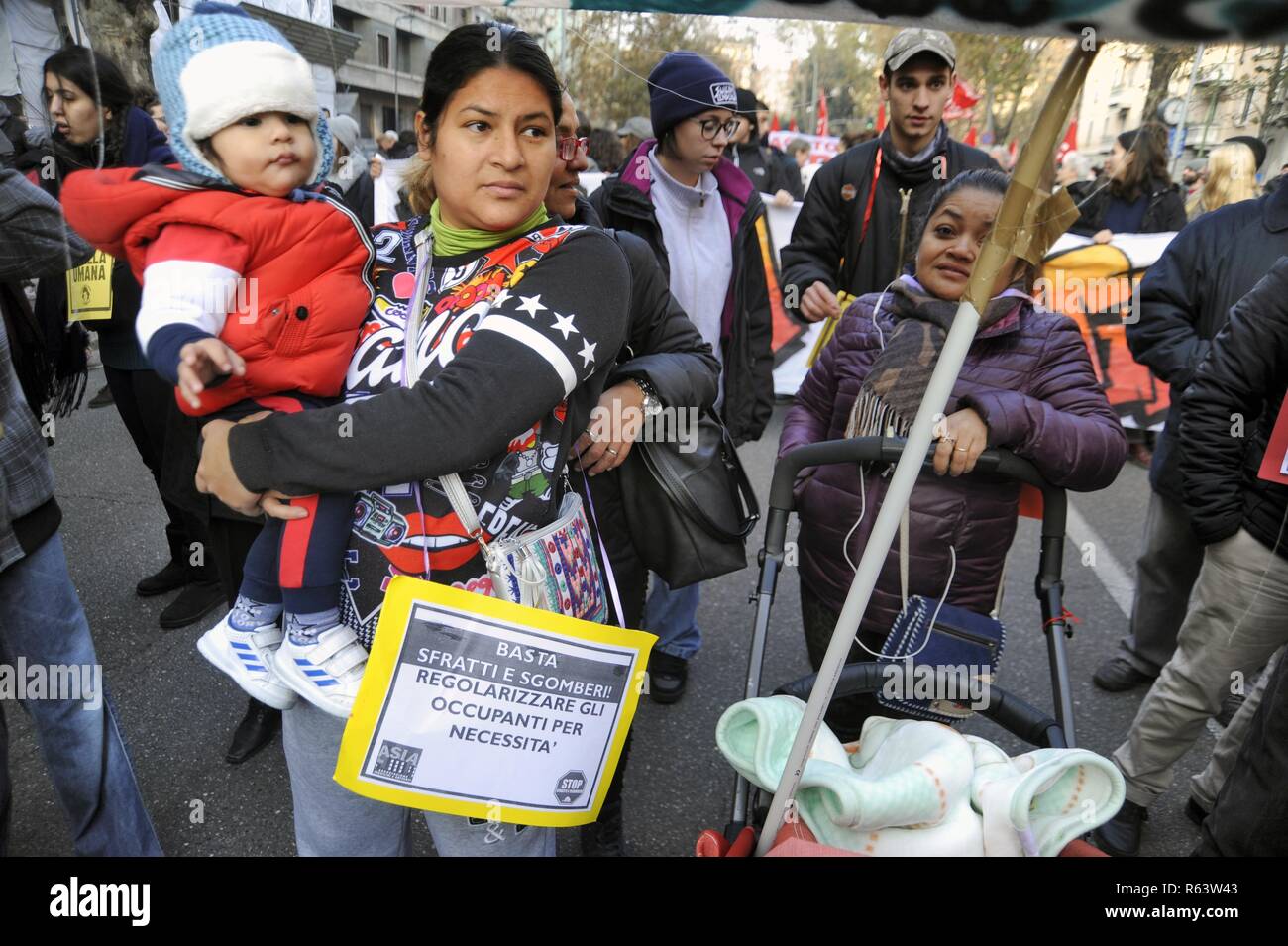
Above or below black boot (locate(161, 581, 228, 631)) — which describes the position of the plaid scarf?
above

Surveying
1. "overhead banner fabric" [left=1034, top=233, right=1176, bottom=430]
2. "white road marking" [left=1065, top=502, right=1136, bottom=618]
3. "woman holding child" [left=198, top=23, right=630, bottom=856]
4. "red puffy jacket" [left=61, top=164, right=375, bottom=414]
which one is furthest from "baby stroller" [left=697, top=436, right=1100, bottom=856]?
"overhead banner fabric" [left=1034, top=233, right=1176, bottom=430]

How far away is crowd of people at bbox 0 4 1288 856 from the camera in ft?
4.30

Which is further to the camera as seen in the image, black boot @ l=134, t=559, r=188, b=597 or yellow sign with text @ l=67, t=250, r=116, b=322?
black boot @ l=134, t=559, r=188, b=597

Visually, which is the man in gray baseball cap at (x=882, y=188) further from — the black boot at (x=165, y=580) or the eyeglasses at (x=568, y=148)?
the black boot at (x=165, y=580)

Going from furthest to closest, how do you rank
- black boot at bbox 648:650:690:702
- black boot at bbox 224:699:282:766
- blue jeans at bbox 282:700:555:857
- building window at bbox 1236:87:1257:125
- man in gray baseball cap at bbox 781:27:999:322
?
black boot at bbox 648:650:690:702, man in gray baseball cap at bbox 781:27:999:322, black boot at bbox 224:699:282:766, blue jeans at bbox 282:700:555:857, building window at bbox 1236:87:1257:125

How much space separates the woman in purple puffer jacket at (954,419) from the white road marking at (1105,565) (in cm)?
243

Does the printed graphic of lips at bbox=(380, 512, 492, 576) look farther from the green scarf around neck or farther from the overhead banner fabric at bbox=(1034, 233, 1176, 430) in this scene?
the overhead banner fabric at bbox=(1034, 233, 1176, 430)

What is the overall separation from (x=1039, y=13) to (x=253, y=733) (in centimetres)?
304

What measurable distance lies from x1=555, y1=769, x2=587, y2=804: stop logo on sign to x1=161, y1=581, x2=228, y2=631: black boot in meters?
2.71

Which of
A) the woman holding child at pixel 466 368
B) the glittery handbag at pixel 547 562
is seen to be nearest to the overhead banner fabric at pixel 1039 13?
the woman holding child at pixel 466 368

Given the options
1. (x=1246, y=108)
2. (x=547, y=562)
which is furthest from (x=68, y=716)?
(x=1246, y=108)

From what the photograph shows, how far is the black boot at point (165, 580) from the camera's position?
3943mm

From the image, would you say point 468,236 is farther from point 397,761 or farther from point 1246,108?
point 1246,108
